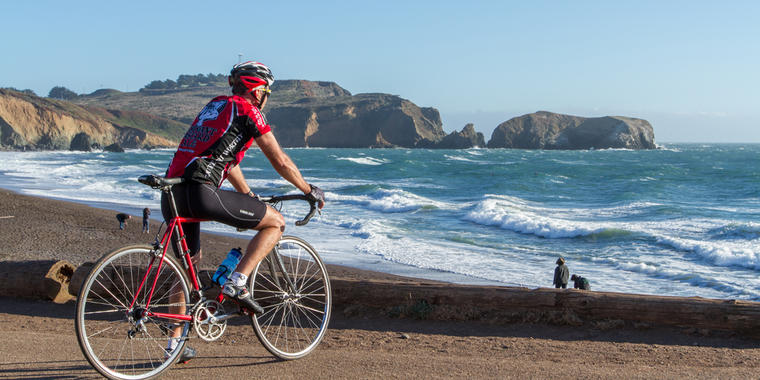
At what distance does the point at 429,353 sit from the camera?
15.1 ft

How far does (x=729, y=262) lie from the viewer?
13.3 meters

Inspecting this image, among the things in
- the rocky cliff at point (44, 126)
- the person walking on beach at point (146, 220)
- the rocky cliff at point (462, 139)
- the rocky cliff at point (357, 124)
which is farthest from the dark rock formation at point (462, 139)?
the person walking on beach at point (146, 220)

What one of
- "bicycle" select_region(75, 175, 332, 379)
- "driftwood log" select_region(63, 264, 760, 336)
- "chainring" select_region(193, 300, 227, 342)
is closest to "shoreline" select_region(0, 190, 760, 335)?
"driftwood log" select_region(63, 264, 760, 336)

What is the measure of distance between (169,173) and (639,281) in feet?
33.0

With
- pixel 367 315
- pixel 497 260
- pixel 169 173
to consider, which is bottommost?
pixel 497 260

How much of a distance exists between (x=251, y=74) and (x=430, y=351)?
245 centimetres

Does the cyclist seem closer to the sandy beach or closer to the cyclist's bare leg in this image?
the cyclist's bare leg

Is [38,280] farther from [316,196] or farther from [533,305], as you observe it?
[533,305]

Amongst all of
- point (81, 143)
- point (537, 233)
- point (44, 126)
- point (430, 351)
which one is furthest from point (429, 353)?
point (44, 126)

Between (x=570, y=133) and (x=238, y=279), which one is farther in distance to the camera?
(x=570, y=133)

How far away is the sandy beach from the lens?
3.84m

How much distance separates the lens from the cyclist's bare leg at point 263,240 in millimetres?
3660

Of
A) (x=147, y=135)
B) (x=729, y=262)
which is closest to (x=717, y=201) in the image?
(x=729, y=262)

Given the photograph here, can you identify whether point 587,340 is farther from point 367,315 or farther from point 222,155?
point 222,155
